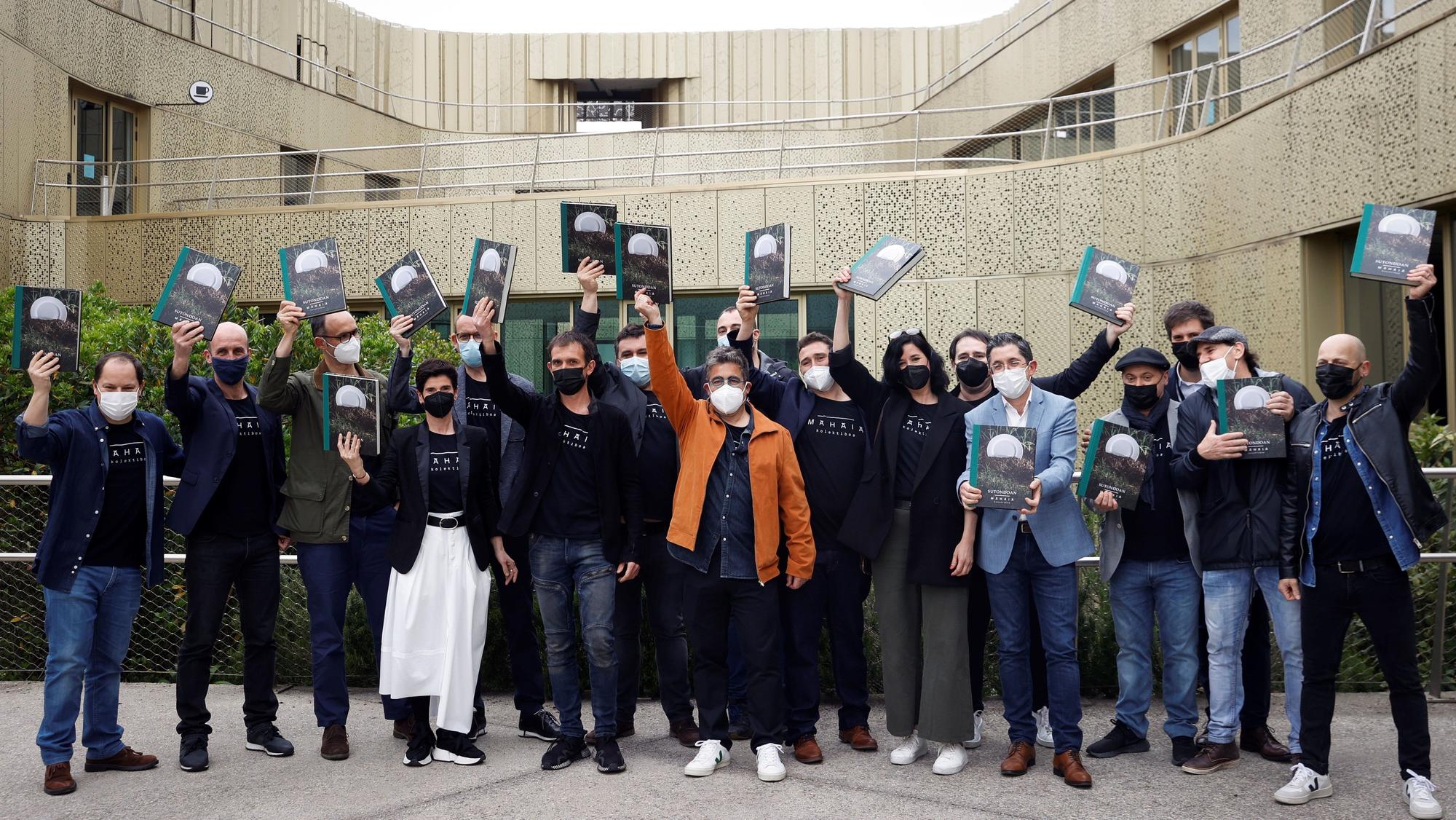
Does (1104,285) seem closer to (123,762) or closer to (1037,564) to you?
(1037,564)

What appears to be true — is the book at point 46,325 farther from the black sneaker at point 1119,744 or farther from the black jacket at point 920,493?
the black sneaker at point 1119,744

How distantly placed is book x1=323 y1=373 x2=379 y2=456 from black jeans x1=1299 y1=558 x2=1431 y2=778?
444 cm

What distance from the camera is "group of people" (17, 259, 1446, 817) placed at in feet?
19.4

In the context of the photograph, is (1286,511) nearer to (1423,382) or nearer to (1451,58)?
(1423,382)

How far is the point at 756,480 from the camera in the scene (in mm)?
6117

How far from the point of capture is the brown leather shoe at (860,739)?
20.8ft

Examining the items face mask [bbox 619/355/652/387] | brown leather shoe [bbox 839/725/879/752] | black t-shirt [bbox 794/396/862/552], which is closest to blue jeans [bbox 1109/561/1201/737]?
brown leather shoe [bbox 839/725/879/752]

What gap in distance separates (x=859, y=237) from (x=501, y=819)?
1201 centimetres

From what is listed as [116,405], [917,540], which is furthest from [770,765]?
[116,405]

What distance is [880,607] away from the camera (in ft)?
20.7

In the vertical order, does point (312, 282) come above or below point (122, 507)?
above

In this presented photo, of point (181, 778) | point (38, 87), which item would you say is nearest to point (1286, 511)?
point (181, 778)

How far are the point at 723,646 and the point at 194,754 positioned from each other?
2616 mm

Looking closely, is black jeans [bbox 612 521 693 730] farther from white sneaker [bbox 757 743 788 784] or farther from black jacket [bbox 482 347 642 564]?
white sneaker [bbox 757 743 788 784]
